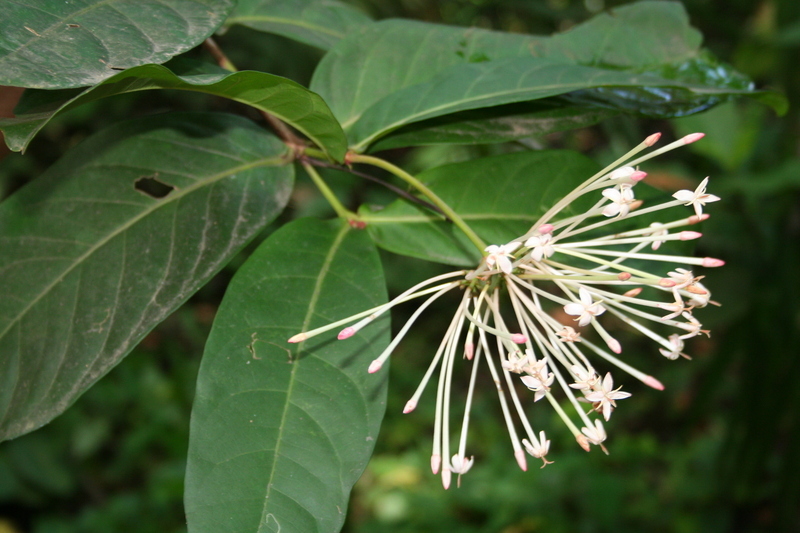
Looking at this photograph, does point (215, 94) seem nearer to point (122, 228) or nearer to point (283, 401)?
point (122, 228)

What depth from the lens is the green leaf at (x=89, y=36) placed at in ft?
1.77

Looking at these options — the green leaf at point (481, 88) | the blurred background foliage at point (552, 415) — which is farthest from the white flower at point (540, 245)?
the blurred background foliage at point (552, 415)

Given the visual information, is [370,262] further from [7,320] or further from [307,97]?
[7,320]

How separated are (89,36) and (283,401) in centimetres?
41

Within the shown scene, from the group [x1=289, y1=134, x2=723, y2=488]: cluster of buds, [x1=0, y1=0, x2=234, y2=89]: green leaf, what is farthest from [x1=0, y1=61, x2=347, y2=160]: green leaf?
→ [x1=289, y1=134, x2=723, y2=488]: cluster of buds

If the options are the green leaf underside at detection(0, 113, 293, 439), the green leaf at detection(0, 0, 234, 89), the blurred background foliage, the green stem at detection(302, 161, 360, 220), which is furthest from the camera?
the blurred background foliage

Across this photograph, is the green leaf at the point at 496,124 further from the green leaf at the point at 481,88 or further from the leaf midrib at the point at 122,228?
the leaf midrib at the point at 122,228

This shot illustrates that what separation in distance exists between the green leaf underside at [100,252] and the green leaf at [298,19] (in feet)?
1.13

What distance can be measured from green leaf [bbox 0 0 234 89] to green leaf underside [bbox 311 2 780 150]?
0.86ft

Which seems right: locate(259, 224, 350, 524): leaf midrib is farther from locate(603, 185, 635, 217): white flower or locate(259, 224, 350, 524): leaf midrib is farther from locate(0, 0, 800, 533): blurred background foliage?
locate(0, 0, 800, 533): blurred background foliage

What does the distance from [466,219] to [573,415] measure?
2816 mm

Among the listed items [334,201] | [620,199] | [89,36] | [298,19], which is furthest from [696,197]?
[298,19]

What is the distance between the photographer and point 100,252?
77cm

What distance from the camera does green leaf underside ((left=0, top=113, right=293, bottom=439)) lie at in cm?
75
